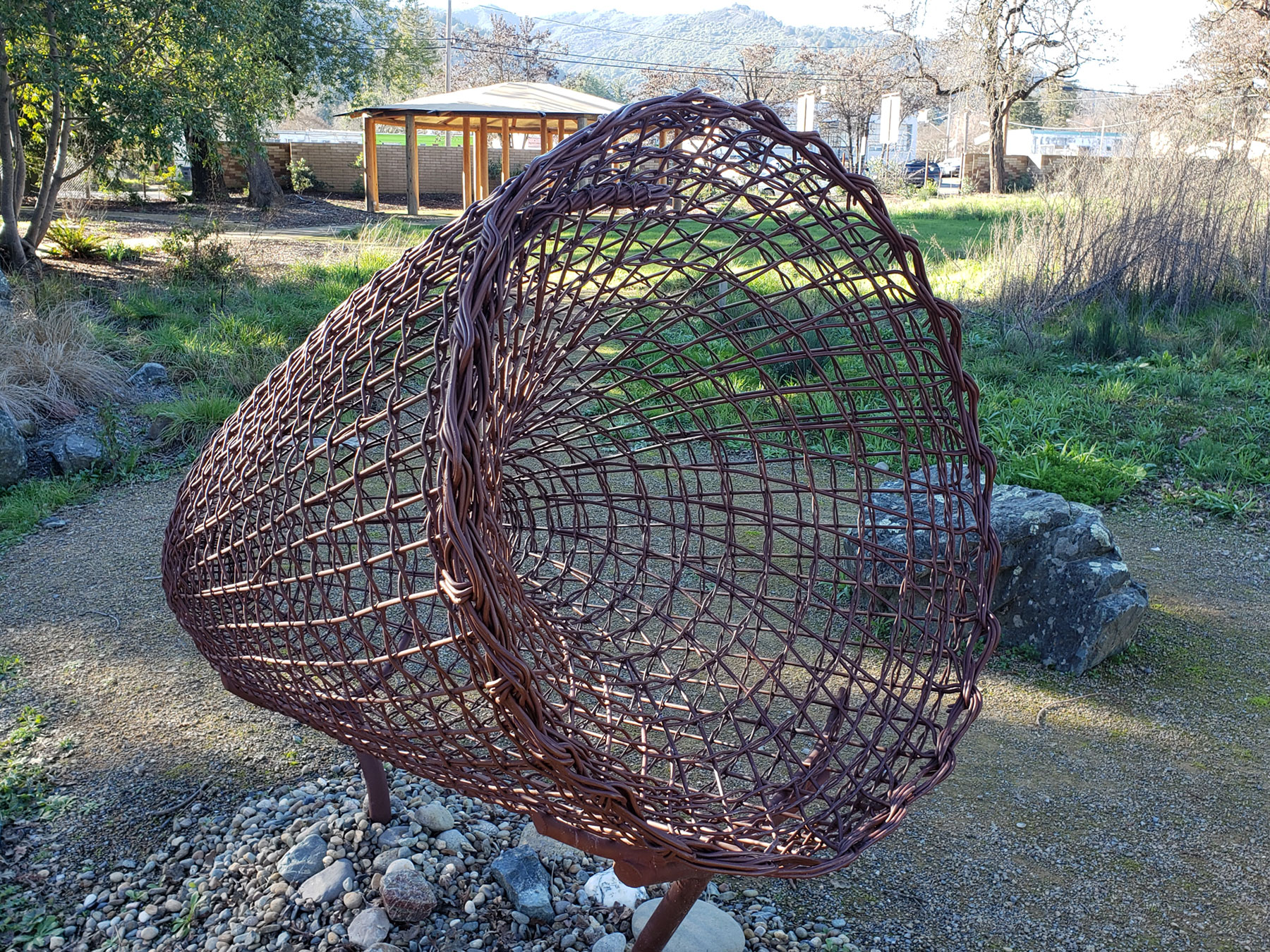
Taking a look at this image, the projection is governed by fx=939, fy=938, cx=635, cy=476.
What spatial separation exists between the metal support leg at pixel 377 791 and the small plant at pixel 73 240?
9457 millimetres

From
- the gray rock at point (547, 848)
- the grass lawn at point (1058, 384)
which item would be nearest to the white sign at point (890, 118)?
the grass lawn at point (1058, 384)

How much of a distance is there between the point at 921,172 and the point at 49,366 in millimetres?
28345

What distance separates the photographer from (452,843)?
2.04m

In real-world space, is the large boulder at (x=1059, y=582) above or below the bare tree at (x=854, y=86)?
below

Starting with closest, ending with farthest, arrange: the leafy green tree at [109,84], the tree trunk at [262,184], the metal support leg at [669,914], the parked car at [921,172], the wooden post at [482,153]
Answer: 1. the metal support leg at [669,914]
2. the leafy green tree at [109,84]
3. the wooden post at [482,153]
4. the tree trunk at [262,184]
5. the parked car at [921,172]

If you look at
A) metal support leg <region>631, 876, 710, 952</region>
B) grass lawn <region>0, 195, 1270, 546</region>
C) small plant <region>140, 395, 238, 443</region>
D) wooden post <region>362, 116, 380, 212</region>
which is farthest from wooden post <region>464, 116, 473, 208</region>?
metal support leg <region>631, 876, 710, 952</region>

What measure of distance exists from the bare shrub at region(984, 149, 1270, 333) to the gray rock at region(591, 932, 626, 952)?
581 cm

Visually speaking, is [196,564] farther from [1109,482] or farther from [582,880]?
[1109,482]

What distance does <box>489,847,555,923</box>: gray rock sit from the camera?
1.87 meters

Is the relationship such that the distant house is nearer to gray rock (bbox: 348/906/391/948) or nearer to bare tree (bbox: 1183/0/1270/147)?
bare tree (bbox: 1183/0/1270/147)

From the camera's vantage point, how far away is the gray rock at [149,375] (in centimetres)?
558

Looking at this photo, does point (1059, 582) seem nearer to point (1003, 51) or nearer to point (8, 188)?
point (8, 188)

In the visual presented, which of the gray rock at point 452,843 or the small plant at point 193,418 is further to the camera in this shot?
the small plant at point 193,418

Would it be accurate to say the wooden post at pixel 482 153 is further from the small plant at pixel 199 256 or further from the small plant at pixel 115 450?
the small plant at pixel 115 450
